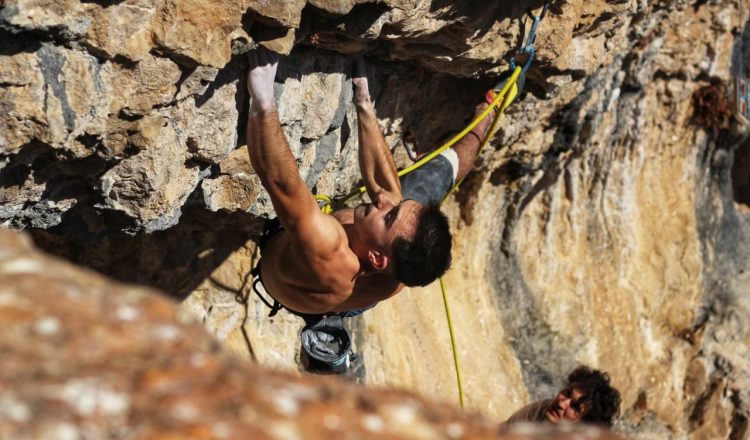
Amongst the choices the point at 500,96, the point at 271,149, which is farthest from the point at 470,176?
the point at 271,149

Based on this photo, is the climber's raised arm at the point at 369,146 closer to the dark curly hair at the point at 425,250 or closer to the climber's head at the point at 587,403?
the dark curly hair at the point at 425,250

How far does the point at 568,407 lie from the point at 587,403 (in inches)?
4.2

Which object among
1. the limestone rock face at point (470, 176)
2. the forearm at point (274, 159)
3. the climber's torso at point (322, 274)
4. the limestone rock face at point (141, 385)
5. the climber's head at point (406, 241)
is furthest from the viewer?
the climber's torso at point (322, 274)

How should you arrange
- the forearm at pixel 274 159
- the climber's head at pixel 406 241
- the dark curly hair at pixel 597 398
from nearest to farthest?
the forearm at pixel 274 159 → the climber's head at pixel 406 241 → the dark curly hair at pixel 597 398

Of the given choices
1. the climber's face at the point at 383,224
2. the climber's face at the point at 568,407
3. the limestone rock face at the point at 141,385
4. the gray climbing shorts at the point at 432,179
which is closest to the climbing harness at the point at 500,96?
the gray climbing shorts at the point at 432,179

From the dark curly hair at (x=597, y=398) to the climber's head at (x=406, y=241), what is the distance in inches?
52.8

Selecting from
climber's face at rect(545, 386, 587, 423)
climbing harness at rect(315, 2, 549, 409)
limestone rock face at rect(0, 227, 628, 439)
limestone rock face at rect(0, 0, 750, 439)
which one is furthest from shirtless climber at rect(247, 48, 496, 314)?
limestone rock face at rect(0, 227, 628, 439)

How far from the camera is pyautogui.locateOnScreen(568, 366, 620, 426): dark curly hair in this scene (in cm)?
445

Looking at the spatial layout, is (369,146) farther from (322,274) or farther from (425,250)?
(425,250)

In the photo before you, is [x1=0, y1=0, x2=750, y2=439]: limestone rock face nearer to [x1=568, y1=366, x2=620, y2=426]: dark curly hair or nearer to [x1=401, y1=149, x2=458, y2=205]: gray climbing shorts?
[x1=401, y1=149, x2=458, y2=205]: gray climbing shorts

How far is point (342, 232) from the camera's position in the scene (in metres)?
3.68

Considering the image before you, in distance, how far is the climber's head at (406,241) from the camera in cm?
342

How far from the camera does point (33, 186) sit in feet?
10.2

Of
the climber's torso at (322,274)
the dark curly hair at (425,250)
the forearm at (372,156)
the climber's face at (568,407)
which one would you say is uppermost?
the forearm at (372,156)
